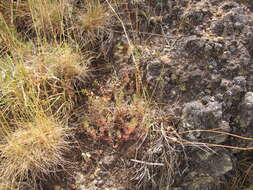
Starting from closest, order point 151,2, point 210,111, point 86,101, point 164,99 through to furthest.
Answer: point 210,111 → point 164,99 → point 86,101 → point 151,2

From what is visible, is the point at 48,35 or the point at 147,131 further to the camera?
the point at 48,35

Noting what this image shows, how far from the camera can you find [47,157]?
5.82 ft

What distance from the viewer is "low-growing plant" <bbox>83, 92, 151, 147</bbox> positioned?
182 cm

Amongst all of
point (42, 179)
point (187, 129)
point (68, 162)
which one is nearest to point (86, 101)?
point (68, 162)

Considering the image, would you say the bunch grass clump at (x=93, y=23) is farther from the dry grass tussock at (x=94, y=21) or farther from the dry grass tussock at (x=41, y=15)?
the dry grass tussock at (x=41, y=15)

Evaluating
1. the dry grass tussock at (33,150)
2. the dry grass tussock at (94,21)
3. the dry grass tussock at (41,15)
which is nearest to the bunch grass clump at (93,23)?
the dry grass tussock at (94,21)

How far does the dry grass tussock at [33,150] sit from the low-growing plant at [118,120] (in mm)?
211

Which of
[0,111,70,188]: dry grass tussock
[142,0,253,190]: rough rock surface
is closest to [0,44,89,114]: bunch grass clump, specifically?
[0,111,70,188]: dry grass tussock

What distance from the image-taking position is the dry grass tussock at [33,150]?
1736 mm

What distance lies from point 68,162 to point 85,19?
113cm

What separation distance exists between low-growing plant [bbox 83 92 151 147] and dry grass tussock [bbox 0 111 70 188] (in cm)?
21

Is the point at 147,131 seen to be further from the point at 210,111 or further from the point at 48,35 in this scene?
the point at 48,35

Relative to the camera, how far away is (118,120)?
1.87 meters

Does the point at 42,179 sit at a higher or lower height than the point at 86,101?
lower
